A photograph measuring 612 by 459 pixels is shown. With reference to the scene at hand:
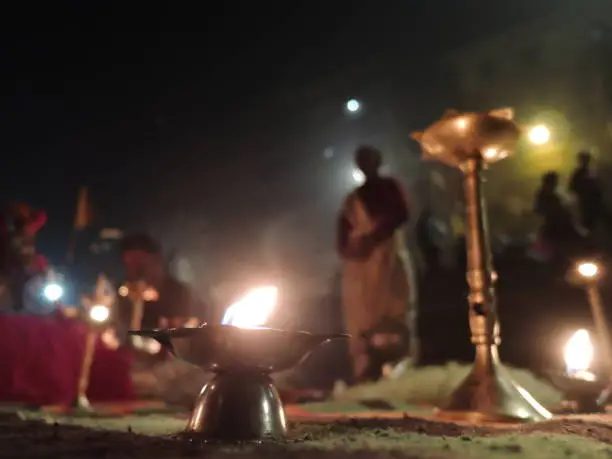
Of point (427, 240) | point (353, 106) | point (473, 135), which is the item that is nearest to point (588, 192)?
point (427, 240)

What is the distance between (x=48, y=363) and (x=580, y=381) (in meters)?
2.77

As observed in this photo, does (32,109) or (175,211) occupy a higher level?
(32,109)

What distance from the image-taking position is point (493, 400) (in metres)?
1.91

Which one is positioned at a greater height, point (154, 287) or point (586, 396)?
point (154, 287)

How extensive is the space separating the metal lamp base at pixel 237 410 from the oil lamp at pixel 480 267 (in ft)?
2.77

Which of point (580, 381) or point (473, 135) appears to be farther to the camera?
point (580, 381)

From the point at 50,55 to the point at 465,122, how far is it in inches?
176

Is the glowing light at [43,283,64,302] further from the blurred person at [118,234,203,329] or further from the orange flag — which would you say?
the orange flag

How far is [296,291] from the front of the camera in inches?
256

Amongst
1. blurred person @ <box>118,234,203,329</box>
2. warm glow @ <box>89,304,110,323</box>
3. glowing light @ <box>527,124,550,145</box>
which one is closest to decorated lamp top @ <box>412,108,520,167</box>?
warm glow @ <box>89,304,110,323</box>

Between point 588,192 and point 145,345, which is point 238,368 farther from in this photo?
point 588,192

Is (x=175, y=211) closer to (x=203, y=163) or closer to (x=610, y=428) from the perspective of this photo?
(x=203, y=163)

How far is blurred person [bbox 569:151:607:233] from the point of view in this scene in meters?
5.33

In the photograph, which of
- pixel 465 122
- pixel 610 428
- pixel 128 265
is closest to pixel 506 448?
pixel 610 428
